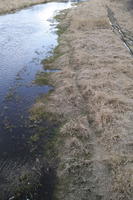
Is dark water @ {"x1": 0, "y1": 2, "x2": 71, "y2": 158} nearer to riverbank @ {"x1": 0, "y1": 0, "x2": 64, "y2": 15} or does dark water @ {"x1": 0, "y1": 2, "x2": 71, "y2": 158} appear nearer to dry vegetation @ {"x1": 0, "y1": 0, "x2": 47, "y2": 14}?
riverbank @ {"x1": 0, "y1": 0, "x2": 64, "y2": 15}

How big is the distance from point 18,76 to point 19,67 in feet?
5.25

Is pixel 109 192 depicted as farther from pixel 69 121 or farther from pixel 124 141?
pixel 69 121

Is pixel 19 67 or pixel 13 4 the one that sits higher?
pixel 13 4

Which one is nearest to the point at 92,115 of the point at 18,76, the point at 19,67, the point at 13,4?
the point at 18,76

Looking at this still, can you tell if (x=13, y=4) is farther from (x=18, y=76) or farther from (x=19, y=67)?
(x=18, y=76)

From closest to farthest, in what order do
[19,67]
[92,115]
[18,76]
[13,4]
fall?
[92,115] → [18,76] → [19,67] → [13,4]

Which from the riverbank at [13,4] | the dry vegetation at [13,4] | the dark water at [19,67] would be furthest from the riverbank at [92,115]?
the dry vegetation at [13,4]

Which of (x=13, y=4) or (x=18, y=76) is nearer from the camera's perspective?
(x=18, y=76)

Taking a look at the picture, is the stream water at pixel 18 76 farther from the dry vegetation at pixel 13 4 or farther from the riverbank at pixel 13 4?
the dry vegetation at pixel 13 4

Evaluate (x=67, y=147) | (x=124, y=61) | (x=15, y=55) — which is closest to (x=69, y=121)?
(x=67, y=147)

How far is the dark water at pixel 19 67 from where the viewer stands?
37.6ft

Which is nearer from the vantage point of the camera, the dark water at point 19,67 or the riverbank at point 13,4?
the dark water at point 19,67

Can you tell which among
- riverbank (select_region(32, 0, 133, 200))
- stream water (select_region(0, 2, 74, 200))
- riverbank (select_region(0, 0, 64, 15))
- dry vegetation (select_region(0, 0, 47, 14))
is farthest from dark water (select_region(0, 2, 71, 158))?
dry vegetation (select_region(0, 0, 47, 14))

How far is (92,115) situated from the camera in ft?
40.9
